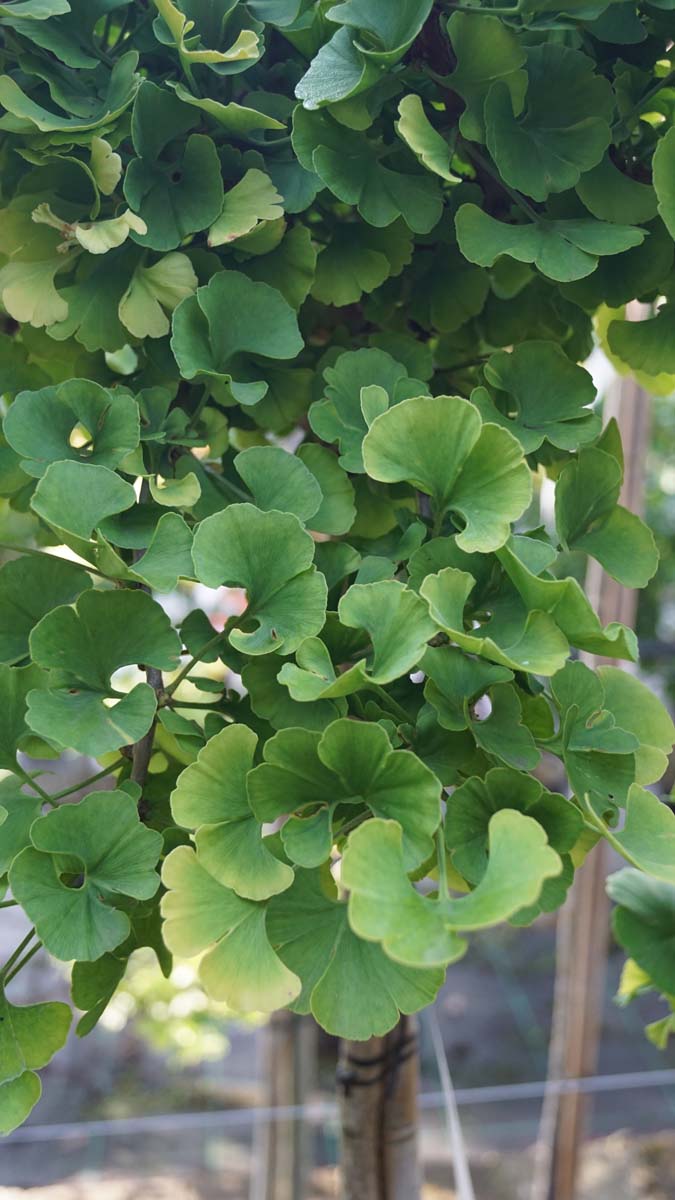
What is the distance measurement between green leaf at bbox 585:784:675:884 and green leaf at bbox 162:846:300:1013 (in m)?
0.10

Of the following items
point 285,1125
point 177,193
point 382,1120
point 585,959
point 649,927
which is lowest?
point 285,1125

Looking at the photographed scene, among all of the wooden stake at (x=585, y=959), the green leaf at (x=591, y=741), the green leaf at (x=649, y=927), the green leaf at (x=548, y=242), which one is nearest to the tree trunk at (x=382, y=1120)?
the green leaf at (x=649, y=927)

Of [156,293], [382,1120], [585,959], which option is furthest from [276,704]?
[585,959]

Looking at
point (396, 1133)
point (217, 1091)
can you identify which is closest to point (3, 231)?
point (396, 1133)

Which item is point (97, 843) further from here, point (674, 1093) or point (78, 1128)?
point (674, 1093)

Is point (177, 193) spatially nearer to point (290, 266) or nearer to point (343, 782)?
point (290, 266)

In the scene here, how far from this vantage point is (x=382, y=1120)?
552mm

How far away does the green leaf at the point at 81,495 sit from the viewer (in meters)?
0.29

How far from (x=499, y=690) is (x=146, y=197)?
0.21 metres

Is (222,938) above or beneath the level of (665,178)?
beneath

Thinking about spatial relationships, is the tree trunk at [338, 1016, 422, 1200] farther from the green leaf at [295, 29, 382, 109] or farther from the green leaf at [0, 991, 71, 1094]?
the green leaf at [295, 29, 382, 109]

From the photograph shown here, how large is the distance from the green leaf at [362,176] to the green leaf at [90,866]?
209 millimetres

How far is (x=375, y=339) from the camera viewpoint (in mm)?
400

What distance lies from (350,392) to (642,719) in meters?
0.15
